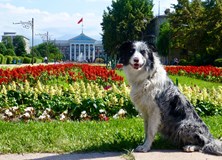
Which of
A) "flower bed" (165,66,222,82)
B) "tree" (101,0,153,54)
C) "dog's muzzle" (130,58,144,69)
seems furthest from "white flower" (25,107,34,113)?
"tree" (101,0,153,54)

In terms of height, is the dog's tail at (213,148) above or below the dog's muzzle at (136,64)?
below

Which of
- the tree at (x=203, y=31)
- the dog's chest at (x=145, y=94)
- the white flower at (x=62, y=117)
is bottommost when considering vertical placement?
the white flower at (x=62, y=117)

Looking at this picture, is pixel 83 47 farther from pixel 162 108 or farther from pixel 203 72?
pixel 162 108

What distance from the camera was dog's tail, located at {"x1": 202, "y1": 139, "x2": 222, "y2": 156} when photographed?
491 cm

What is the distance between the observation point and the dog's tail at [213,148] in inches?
193

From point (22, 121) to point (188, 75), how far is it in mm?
17683

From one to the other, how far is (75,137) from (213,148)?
6.65 ft

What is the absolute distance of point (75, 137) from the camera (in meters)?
5.85

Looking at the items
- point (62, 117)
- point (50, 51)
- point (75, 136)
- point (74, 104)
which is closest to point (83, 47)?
point (50, 51)

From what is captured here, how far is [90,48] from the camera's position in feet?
568

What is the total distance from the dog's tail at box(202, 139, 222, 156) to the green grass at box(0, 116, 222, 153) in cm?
49

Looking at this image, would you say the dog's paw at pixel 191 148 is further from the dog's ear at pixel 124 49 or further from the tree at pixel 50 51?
the tree at pixel 50 51

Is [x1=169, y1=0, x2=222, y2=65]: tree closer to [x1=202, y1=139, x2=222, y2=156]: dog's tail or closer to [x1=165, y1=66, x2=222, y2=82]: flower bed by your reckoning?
[x1=165, y1=66, x2=222, y2=82]: flower bed

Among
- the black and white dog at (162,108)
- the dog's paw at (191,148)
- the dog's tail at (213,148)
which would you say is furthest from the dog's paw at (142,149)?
the dog's tail at (213,148)
